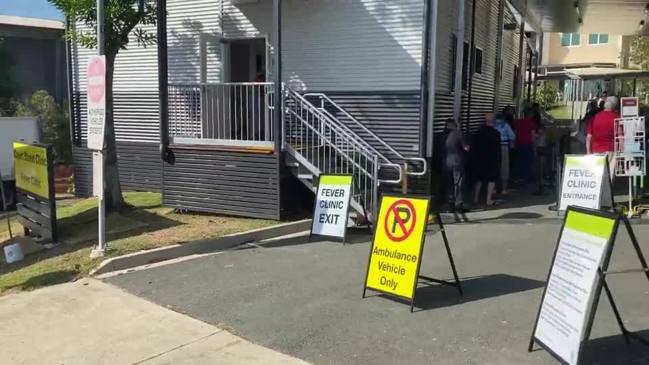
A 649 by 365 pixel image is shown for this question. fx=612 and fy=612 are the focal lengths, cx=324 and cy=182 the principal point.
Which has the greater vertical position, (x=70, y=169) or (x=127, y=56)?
(x=127, y=56)

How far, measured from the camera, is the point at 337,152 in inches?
383

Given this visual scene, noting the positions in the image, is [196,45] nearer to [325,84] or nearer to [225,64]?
[225,64]

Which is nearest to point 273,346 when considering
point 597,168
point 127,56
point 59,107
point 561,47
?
point 597,168

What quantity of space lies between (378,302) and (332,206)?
9.07 ft

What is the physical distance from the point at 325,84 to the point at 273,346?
6849 mm

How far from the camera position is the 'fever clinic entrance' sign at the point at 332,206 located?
26.7 ft

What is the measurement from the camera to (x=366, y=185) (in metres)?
9.57

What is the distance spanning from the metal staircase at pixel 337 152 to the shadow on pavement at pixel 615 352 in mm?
4820

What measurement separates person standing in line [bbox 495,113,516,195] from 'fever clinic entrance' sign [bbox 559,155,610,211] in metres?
2.81

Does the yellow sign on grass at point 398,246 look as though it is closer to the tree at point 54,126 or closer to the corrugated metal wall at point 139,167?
the corrugated metal wall at point 139,167

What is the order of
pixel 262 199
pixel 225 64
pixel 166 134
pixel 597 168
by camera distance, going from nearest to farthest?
pixel 597 168 < pixel 262 199 < pixel 166 134 < pixel 225 64

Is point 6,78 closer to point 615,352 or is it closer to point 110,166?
point 110,166

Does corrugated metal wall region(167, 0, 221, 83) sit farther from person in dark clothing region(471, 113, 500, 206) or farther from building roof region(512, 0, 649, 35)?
building roof region(512, 0, 649, 35)

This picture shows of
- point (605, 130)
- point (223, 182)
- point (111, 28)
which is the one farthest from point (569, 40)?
point (111, 28)
